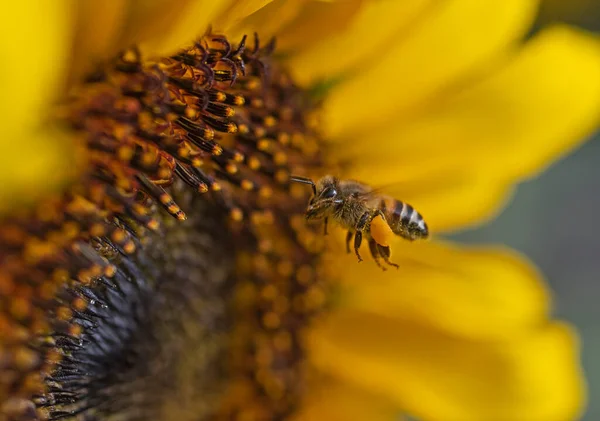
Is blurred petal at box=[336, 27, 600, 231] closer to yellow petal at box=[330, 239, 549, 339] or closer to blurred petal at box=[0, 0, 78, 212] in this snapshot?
yellow petal at box=[330, 239, 549, 339]

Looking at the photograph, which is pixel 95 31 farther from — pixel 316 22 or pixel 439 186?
pixel 439 186

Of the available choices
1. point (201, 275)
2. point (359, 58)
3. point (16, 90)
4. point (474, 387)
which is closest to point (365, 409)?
point (474, 387)

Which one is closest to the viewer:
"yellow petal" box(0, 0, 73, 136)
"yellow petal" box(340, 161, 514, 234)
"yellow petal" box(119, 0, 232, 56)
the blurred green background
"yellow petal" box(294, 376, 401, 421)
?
"yellow petal" box(0, 0, 73, 136)

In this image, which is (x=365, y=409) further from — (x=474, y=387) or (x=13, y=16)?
(x=13, y=16)

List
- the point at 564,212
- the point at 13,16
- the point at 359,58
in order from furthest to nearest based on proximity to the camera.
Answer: the point at 564,212
the point at 359,58
the point at 13,16

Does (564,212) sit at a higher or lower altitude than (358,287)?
higher

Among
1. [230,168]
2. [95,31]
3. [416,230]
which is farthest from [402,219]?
[95,31]

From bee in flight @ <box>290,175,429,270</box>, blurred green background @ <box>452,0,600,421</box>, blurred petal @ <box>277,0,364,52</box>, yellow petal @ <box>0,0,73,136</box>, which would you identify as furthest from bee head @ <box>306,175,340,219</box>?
blurred green background @ <box>452,0,600,421</box>
